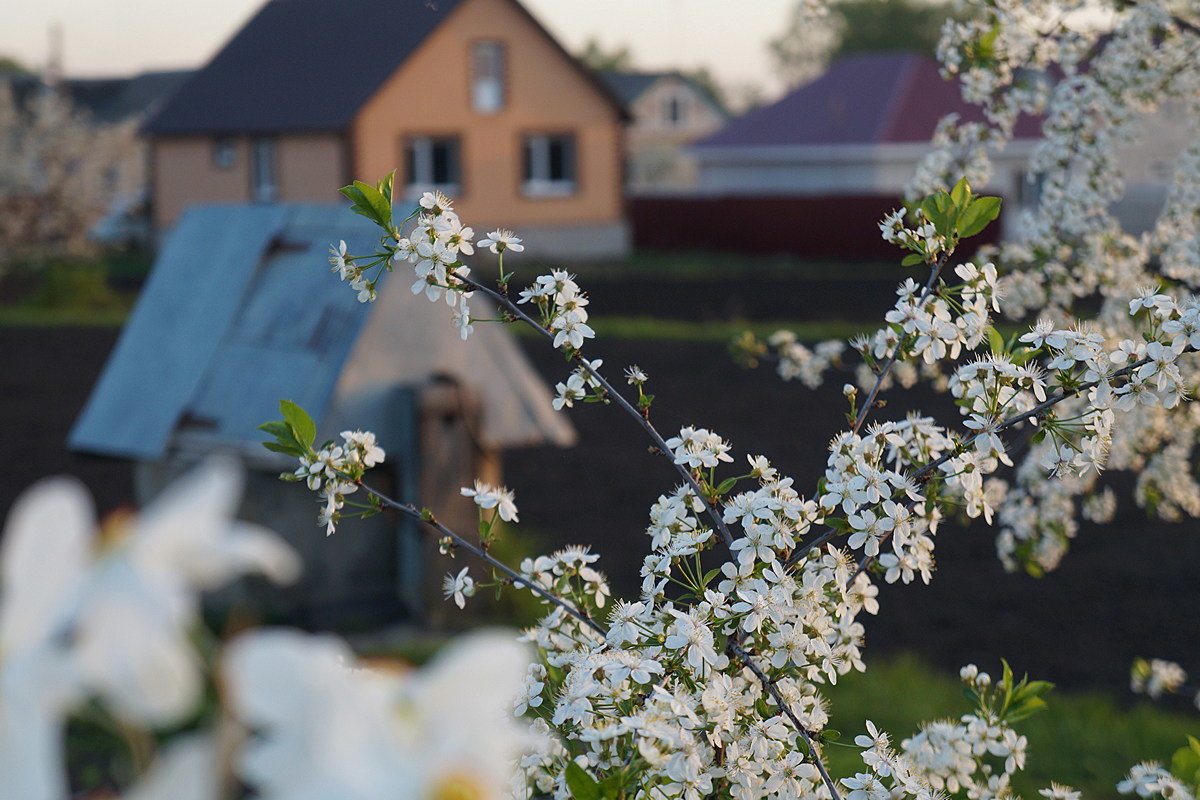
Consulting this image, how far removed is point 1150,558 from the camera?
834cm

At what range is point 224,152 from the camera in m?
34.5

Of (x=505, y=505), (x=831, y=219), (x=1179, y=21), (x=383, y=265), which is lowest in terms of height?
(x=831, y=219)

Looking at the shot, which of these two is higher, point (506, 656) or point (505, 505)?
point (506, 656)

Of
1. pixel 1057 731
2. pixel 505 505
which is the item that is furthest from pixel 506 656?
pixel 1057 731

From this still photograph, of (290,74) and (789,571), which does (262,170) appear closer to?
(290,74)

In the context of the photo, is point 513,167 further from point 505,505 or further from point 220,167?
point 505,505

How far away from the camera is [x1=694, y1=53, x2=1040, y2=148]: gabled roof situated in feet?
120

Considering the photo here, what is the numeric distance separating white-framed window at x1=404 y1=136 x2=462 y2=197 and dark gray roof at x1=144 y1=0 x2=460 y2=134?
2111 millimetres

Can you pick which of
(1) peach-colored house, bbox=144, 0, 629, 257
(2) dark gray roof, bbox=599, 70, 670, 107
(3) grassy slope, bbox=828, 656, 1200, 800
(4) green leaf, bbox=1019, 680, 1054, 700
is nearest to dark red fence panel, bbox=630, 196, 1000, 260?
(1) peach-colored house, bbox=144, 0, 629, 257

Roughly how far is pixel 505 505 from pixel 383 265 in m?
0.51

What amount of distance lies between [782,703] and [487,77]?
32102 mm

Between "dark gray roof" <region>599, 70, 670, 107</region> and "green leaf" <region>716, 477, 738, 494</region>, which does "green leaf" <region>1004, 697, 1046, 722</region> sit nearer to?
"green leaf" <region>716, 477, 738, 494</region>

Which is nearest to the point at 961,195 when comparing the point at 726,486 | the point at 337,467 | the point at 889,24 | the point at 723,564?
the point at 726,486

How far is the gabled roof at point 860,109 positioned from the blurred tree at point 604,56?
67.2 meters
